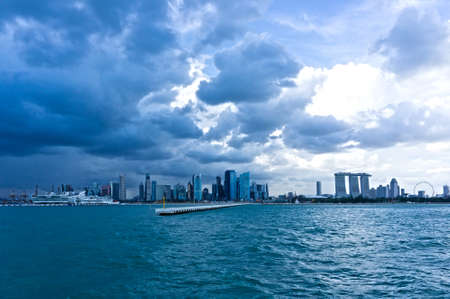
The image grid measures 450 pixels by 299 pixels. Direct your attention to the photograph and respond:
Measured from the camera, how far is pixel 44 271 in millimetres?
25234

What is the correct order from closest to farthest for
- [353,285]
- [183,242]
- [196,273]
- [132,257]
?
[353,285]
[196,273]
[132,257]
[183,242]

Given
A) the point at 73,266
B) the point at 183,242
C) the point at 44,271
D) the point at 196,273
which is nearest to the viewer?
the point at 196,273

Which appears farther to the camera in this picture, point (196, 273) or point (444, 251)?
point (444, 251)

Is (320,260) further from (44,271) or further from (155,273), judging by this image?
(44,271)

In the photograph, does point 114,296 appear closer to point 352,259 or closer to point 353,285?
point 353,285

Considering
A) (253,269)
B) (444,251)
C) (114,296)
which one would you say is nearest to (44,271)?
(114,296)

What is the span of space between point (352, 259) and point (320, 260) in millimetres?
2798

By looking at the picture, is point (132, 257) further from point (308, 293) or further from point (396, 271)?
point (396, 271)

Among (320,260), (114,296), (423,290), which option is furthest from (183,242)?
(423,290)

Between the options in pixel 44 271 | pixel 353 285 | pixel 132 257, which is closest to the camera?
pixel 353 285

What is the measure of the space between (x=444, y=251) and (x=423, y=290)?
17.5m

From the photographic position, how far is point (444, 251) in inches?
1297

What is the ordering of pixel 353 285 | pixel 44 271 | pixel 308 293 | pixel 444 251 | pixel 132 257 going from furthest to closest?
pixel 444 251, pixel 132 257, pixel 44 271, pixel 353 285, pixel 308 293

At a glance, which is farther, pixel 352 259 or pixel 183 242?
pixel 183 242
